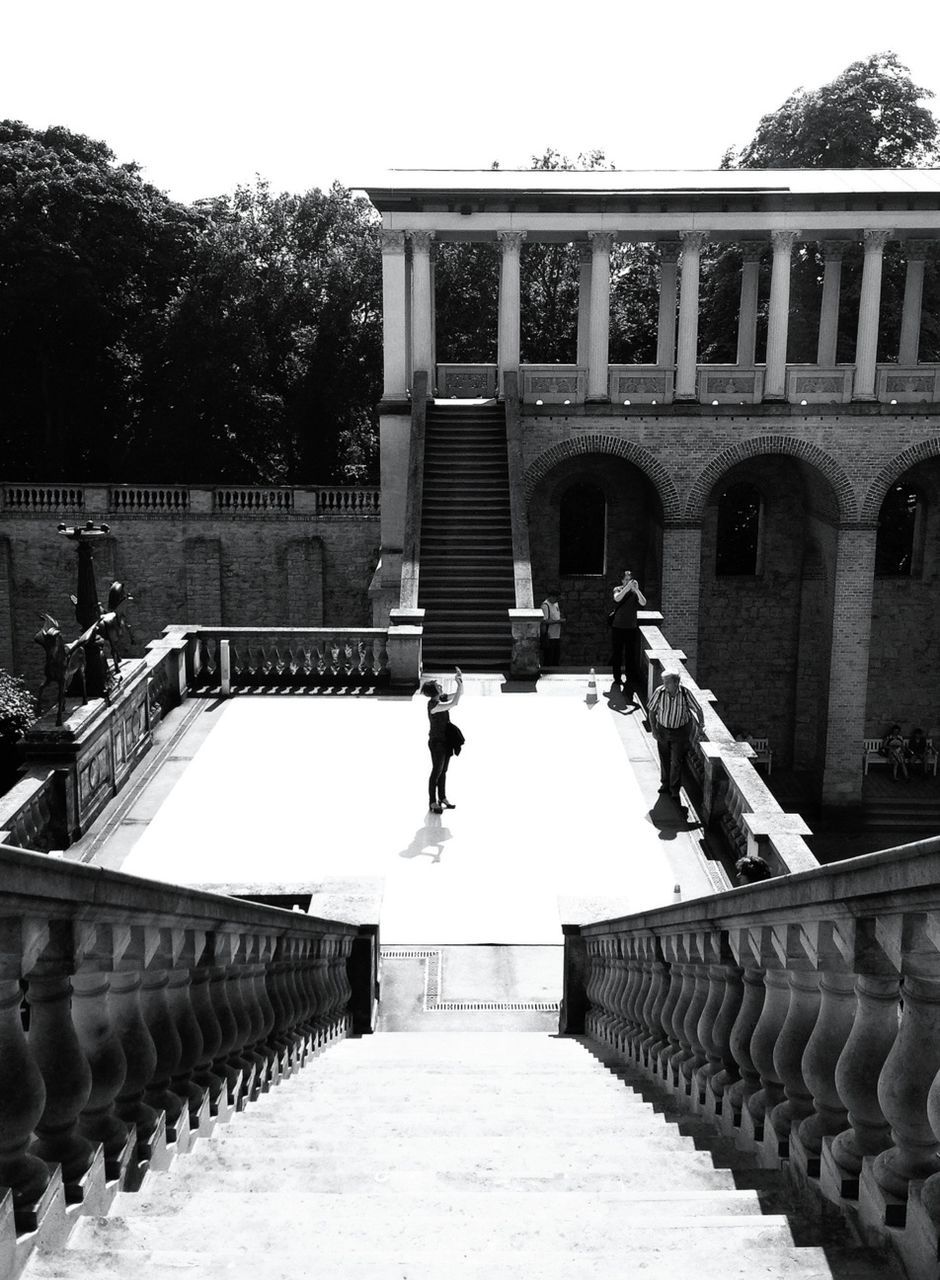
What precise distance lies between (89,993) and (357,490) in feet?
111

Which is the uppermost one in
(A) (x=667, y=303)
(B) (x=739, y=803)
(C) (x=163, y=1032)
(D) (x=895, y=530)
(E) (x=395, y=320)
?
(A) (x=667, y=303)

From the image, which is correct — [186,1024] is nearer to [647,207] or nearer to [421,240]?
[421,240]

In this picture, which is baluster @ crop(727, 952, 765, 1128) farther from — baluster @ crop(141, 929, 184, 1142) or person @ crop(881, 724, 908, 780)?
person @ crop(881, 724, 908, 780)

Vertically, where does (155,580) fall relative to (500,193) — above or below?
below

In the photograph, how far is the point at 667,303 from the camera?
3225cm

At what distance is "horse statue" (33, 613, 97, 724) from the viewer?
561 inches

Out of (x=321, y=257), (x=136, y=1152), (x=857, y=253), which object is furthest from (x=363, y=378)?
(x=136, y=1152)

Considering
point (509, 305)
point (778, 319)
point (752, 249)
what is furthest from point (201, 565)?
point (778, 319)

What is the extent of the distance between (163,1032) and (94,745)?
10599mm

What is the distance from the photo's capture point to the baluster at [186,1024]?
475cm

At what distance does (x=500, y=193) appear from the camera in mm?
28109

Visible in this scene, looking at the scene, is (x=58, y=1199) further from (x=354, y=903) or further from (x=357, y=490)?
(x=357, y=490)

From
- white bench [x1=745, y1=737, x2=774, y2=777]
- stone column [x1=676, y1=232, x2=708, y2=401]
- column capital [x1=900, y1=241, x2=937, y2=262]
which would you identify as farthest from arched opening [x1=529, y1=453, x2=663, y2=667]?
column capital [x1=900, y1=241, x2=937, y2=262]

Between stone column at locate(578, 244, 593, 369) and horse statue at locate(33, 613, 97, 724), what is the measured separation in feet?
58.3
